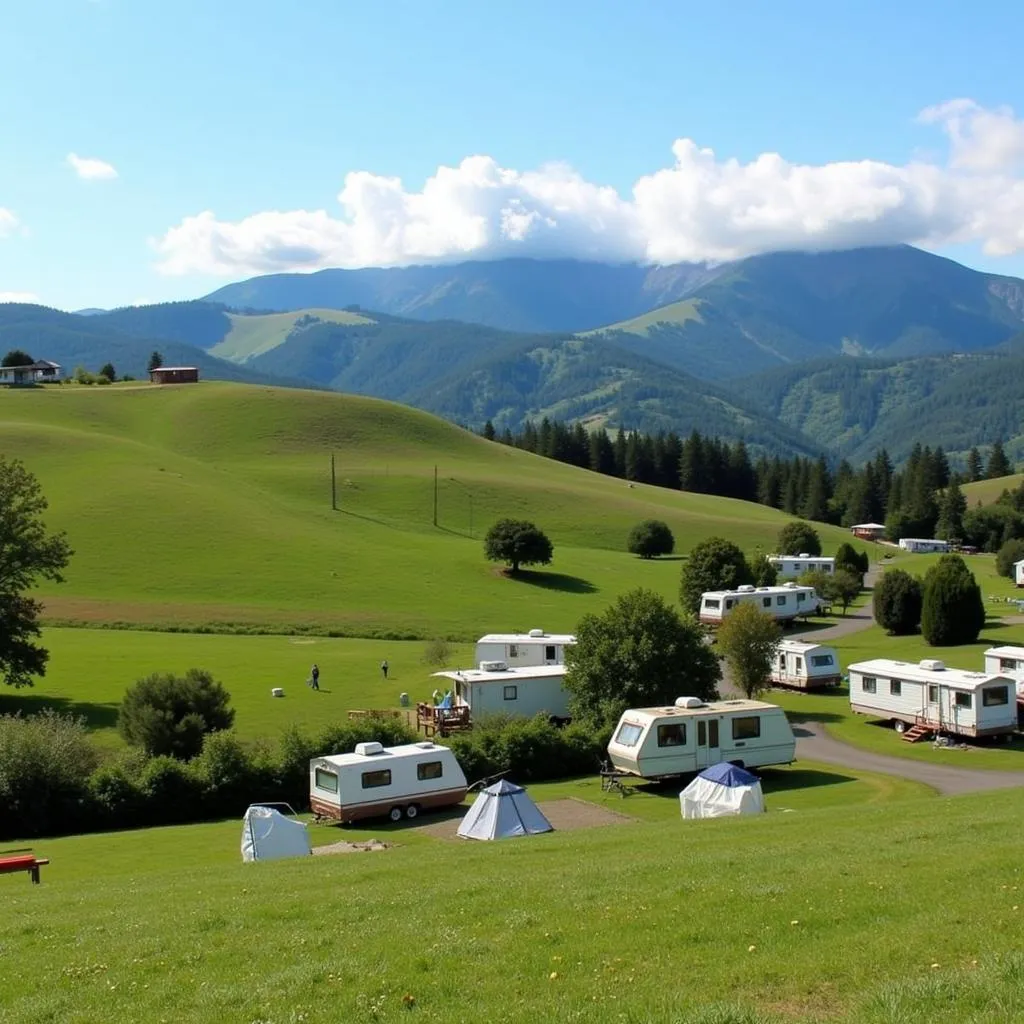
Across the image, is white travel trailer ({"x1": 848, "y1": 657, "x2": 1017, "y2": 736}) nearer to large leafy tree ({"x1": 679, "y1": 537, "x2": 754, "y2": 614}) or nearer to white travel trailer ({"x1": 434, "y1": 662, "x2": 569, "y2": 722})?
white travel trailer ({"x1": 434, "y1": 662, "x2": 569, "y2": 722})

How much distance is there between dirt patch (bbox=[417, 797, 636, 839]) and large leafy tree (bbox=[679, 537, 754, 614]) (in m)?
41.0

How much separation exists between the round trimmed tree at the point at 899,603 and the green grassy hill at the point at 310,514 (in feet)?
58.3

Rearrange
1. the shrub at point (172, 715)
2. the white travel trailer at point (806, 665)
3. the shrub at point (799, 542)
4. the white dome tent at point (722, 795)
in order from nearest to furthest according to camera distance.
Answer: the white dome tent at point (722, 795) < the shrub at point (172, 715) < the white travel trailer at point (806, 665) < the shrub at point (799, 542)

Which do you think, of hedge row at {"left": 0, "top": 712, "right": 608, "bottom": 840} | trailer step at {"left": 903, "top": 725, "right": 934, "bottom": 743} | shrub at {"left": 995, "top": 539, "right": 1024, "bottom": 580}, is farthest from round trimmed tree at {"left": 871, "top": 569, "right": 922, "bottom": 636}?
hedge row at {"left": 0, "top": 712, "right": 608, "bottom": 840}

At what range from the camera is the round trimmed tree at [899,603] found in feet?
200

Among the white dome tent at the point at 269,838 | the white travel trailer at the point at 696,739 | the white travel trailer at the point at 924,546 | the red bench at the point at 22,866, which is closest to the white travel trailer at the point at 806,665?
the white travel trailer at the point at 696,739

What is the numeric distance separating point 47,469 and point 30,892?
88353 millimetres

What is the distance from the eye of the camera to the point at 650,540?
97.6m

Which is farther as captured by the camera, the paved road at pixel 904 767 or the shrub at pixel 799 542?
the shrub at pixel 799 542

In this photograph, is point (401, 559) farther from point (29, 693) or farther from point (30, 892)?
point (30, 892)

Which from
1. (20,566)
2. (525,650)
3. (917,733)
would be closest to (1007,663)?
(917,733)

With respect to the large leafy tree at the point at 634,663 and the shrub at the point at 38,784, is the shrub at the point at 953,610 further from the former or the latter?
the shrub at the point at 38,784

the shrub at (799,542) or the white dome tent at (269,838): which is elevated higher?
the shrub at (799,542)

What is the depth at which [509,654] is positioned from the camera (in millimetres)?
47031
